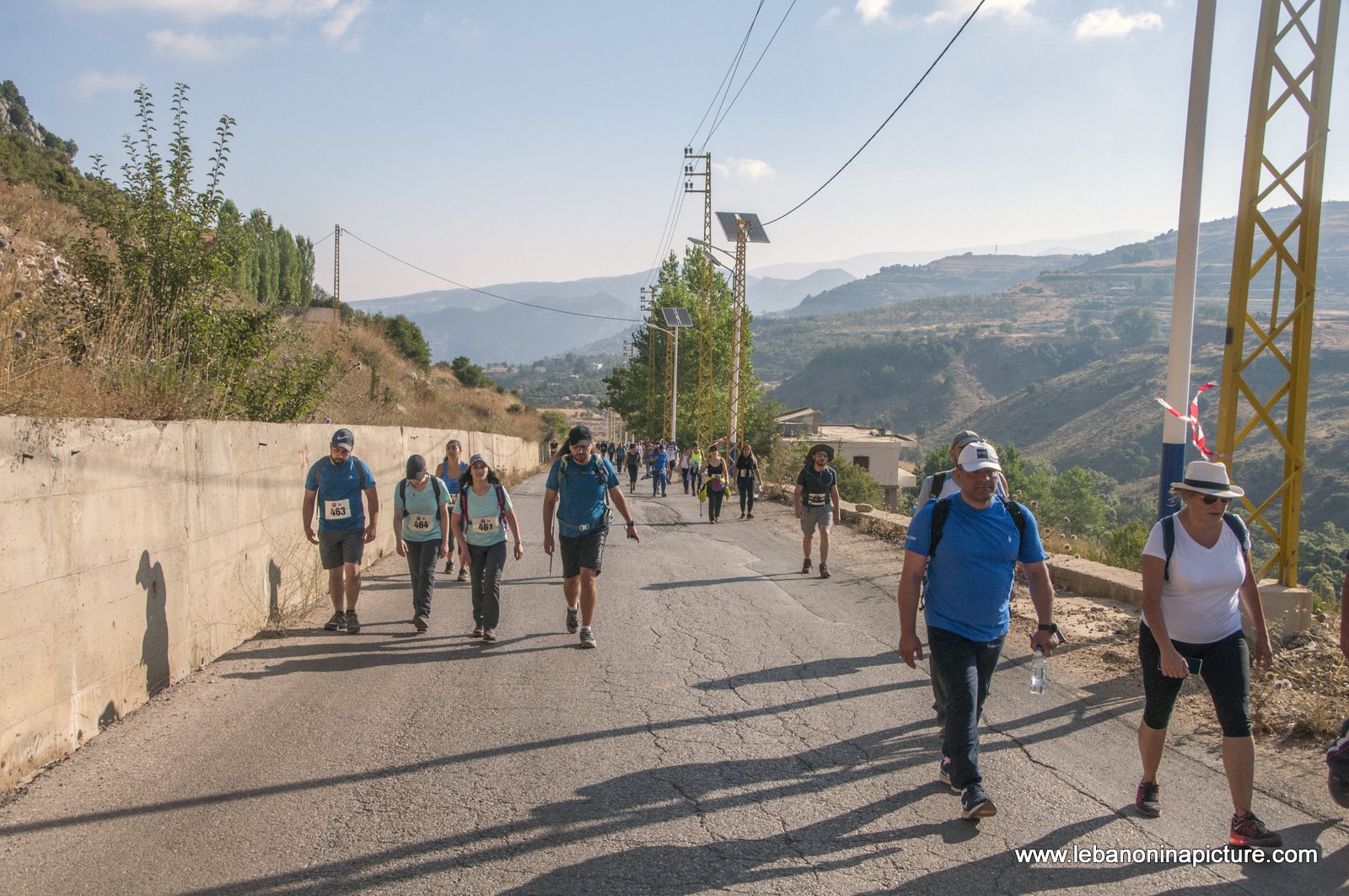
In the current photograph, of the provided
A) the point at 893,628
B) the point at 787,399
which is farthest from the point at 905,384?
the point at 893,628

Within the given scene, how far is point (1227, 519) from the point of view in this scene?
4613 millimetres

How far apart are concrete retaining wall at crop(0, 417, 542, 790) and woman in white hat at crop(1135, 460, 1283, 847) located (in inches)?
214

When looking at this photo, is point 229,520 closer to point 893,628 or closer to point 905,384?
point 893,628

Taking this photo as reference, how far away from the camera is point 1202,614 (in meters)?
4.45

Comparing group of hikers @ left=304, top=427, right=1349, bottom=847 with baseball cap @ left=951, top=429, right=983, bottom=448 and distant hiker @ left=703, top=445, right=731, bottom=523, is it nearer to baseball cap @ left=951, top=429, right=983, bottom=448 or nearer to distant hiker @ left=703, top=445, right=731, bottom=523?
baseball cap @ left=951, top=429, right=983, bottom=448

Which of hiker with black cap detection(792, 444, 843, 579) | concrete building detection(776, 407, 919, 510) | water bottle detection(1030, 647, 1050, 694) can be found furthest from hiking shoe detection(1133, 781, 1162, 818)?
concrete building detection(776, 407, 919, 510)

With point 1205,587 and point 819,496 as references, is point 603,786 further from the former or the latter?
point 819,496

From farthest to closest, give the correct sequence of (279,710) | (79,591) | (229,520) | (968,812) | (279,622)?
(279,622) → (229,520) → (279,710) → (79,591) → (968,812)

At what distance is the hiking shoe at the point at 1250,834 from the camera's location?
4148 mm

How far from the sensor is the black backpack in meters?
4.52

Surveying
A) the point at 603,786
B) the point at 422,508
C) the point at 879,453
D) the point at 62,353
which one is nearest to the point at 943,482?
the point at 603,786

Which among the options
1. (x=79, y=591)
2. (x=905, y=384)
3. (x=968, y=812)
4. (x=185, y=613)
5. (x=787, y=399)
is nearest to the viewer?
(x=968, y=812)

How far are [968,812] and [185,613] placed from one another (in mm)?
5419

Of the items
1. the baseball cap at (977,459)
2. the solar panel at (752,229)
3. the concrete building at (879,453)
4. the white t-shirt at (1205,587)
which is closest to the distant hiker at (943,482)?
the baseball cap at (977,459)
